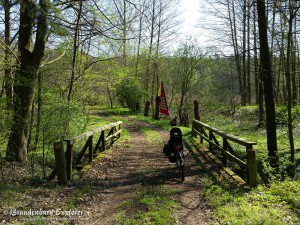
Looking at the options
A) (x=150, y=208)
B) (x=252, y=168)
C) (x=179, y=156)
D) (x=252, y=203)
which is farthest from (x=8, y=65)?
(x=252, y=203)

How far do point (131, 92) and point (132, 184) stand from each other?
78.7 feet

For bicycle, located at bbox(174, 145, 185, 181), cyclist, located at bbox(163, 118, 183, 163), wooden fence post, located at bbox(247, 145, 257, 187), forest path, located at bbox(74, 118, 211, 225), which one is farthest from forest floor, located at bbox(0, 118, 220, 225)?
wooden fence post, located at bbox(247, 145, 257, 187)

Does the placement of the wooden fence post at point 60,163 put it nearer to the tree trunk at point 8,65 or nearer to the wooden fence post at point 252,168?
the tree trunk at point 8,65

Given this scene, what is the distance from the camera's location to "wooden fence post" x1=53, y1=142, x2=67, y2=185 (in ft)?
21.9

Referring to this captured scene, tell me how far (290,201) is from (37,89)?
23.0 ft

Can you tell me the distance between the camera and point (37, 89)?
28.0ft

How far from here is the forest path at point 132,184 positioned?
5.29m

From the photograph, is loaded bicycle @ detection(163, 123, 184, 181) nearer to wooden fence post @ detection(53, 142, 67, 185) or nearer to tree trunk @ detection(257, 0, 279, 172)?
wooden fence post @ detection(53, 142, 67, 185)

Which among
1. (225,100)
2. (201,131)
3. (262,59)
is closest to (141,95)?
(225,100)

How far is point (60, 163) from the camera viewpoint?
6.75 metres

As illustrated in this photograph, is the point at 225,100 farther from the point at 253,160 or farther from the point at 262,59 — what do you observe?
the point at 253,160

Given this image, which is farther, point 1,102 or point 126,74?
point 126,74

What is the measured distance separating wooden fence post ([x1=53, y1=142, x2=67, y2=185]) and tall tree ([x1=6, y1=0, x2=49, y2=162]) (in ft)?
6.41

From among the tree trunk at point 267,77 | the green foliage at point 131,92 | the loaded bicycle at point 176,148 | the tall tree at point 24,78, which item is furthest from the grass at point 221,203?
the green foliage at point 131,92
